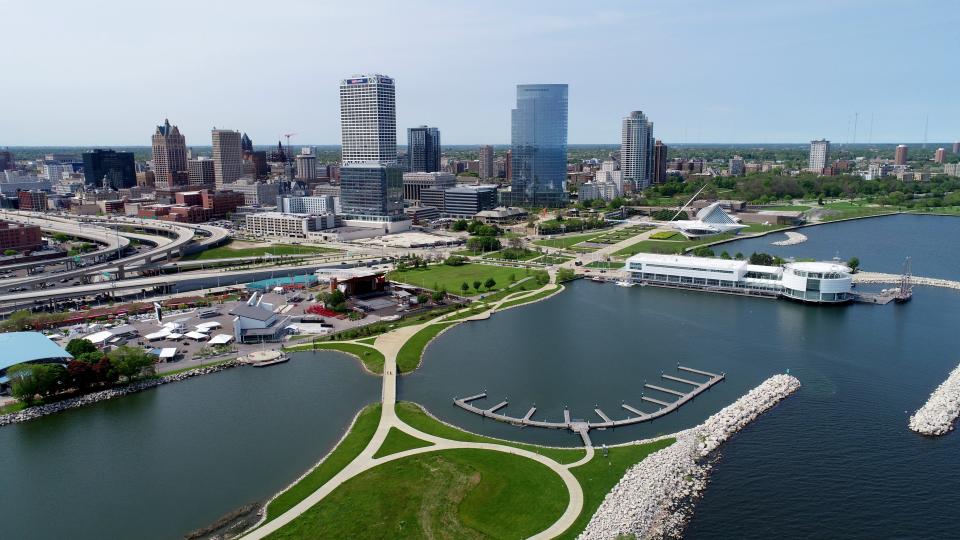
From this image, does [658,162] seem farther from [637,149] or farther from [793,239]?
[793,239]

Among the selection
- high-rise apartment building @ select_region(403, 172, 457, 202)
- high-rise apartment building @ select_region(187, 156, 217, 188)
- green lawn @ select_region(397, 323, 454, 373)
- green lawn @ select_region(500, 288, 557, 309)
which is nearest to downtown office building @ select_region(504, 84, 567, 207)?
high-rise apartment building @ select_region(403, 172, 457, 202)

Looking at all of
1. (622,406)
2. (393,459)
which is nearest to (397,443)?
(393,459)

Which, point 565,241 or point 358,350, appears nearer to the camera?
point 358,350

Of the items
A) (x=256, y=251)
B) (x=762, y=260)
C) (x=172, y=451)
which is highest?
(x=762, y=260)

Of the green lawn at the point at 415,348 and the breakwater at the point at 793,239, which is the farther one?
the breakwater at the point at 793,239

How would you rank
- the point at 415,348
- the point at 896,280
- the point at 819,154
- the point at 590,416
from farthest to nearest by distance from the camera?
the point at 819,154
the point at 896,280
the point at 415,348
the point at 590,416

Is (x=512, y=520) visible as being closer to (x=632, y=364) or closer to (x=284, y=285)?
(x=632, y=364)

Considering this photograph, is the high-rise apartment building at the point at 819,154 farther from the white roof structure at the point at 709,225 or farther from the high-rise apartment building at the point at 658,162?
the white roof structure at the point at 709,225

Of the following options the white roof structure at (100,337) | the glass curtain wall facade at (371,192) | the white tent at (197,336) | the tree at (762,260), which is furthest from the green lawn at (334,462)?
the glass curtain wall facade at (371,192)
